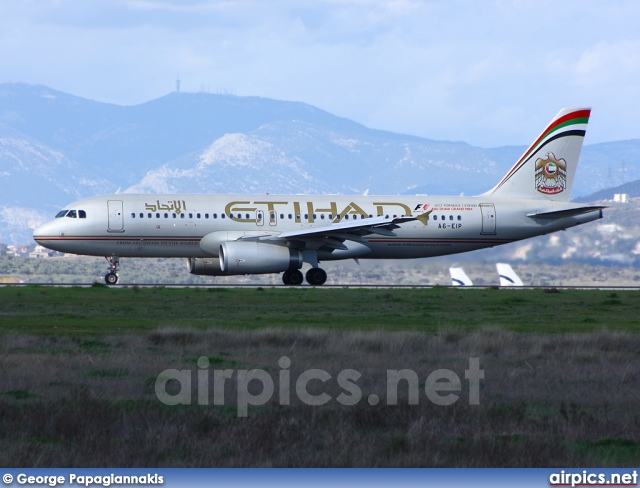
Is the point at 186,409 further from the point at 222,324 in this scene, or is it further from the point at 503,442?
the point at 222,324

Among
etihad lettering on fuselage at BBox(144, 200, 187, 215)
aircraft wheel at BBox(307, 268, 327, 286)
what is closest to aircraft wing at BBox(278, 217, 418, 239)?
aircraft wheel at BBox(307, 268, 327, 286)

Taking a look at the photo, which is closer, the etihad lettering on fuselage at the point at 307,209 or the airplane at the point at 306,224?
the airplane at the point at 306,224

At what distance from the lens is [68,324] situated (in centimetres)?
2678

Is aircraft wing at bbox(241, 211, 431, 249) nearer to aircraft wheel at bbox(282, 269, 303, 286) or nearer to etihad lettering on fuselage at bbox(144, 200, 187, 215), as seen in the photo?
aircraft wheel at bbox(282, 269, 303, 286)

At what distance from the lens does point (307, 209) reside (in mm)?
43688

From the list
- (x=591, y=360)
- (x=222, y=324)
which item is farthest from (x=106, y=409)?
(x=222, y=324)

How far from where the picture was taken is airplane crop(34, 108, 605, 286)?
41656 millimetres

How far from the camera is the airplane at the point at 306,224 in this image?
137ft

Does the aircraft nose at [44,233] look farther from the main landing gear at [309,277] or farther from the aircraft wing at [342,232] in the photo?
the main landing gear at [309,277]

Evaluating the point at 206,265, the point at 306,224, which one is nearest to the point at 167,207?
the point at 206,265

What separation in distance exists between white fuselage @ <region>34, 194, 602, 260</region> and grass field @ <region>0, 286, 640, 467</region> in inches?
377

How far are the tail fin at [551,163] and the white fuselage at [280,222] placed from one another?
35.0 inches

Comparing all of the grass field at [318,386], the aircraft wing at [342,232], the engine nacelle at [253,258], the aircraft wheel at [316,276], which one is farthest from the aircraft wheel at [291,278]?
the grass field at [318,386]

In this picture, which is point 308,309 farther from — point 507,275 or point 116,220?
point 507,275
